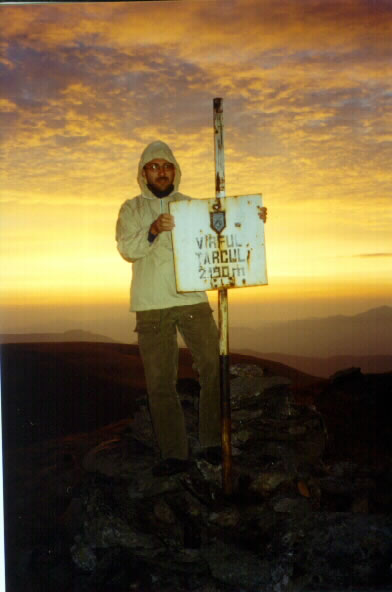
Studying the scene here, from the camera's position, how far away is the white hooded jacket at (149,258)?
3.81 m

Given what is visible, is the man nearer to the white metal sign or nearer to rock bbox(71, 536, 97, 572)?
the white metal sign

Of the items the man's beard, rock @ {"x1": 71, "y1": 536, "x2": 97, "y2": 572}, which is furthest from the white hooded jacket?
rock @ {"x1": 71, "y1": 536, "x2": 97, "y2": 572}

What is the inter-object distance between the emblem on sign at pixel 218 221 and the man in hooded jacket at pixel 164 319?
0.41 meters

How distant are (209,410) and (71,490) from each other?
4.24 feet

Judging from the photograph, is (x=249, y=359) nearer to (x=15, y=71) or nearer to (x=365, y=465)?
(x=365, y=465)

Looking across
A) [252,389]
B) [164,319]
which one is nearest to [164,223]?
[164,319]

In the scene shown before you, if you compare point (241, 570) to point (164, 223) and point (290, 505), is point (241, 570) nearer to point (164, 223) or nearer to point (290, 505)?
point (290, 505)

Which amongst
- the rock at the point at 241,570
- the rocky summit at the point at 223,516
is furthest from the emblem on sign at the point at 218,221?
the rock at the point at 241,570

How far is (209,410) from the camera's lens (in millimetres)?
3889

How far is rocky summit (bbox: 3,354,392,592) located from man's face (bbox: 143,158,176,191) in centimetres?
153

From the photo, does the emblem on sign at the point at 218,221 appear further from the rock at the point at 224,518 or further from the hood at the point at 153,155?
the rock at the point at 224,518

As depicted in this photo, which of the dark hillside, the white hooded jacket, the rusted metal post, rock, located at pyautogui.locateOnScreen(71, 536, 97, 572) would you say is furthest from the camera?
the dark hillside

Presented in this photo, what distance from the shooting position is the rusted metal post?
3455 mm

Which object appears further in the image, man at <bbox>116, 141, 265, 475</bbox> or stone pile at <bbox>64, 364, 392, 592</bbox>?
man at <bbox>116, 141, 265, 475</bbox>
